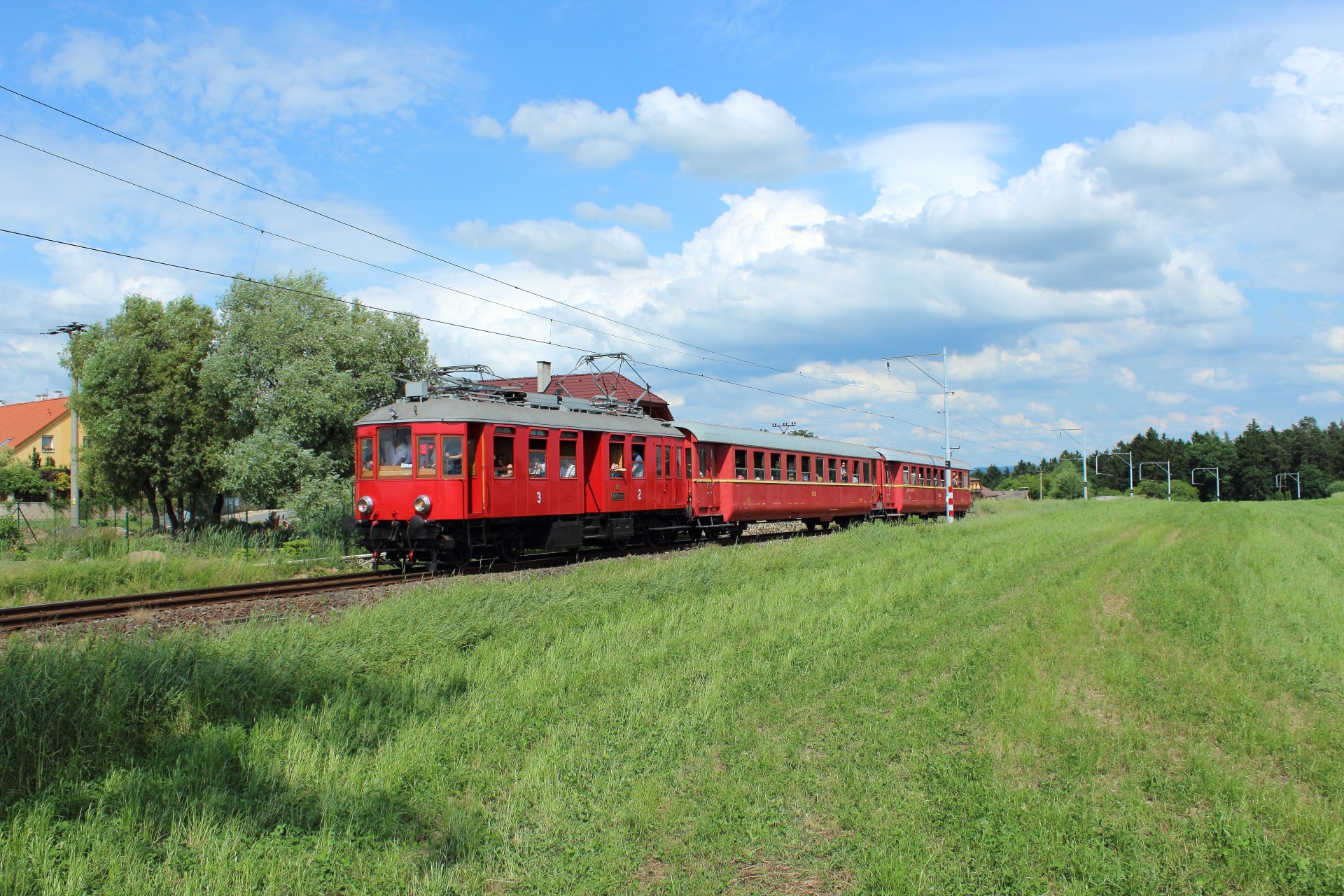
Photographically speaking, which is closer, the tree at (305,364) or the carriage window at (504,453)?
the carriage window at (504,453)

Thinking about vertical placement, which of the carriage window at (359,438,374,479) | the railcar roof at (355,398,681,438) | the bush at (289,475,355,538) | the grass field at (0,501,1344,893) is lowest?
the grass field at (0,501,1344,893)

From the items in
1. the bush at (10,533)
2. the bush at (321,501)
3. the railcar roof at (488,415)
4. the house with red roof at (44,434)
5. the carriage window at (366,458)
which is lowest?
the bush at (10,533)

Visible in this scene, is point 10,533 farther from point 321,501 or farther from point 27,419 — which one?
point 27,419

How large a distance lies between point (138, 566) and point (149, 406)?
2045 centimetres

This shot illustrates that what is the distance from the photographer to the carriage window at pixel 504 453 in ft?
54.4

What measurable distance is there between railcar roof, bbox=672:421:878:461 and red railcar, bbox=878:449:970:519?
11.2ft

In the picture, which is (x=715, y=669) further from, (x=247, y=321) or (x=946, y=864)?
(x=247, y=321)

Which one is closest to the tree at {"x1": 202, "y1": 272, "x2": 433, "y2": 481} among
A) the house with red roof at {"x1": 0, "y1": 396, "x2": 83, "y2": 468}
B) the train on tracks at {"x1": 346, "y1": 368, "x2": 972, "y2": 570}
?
the train on tracks at {"x1": 346, "y1": 368, "x2": 972, "y2": 570}

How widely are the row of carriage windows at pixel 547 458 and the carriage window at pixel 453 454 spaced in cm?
1

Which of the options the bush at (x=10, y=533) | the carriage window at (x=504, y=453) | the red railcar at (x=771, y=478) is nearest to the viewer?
the carriage window at (x=504, y=453)

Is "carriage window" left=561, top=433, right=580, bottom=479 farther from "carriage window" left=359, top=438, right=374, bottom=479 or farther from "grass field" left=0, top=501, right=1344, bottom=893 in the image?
"grass field" left=0, top=501, right=1344, bottom=893

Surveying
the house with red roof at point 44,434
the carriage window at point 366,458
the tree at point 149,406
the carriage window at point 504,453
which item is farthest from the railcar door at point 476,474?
the house with red roof at point 44,434

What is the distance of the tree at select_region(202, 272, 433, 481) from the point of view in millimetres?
26266

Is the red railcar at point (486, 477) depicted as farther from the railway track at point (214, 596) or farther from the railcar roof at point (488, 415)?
the railway track at point (214, 596)
